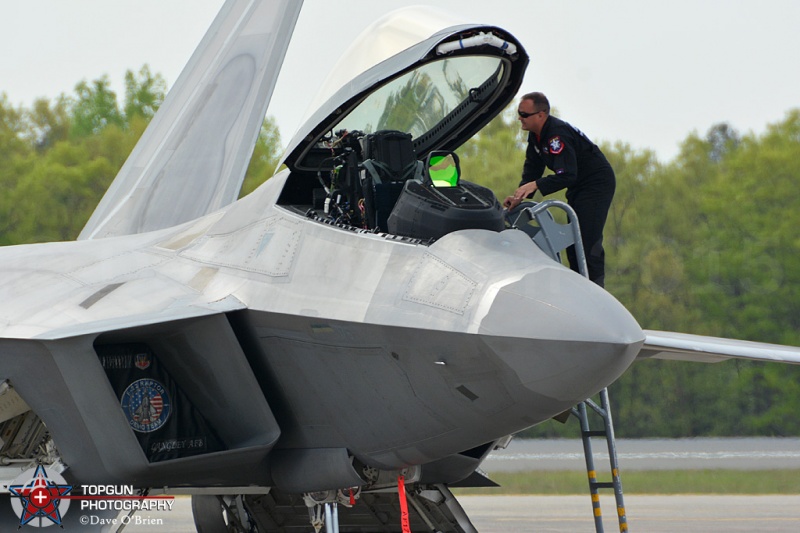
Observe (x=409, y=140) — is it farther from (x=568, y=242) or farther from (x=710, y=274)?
(x=710, y=274)

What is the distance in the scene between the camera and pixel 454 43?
20.3 feet

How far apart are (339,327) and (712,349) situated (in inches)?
127

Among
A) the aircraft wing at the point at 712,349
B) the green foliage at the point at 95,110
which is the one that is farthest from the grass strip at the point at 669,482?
the green foliage at the point at 95,110

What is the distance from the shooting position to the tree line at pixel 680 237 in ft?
83.9

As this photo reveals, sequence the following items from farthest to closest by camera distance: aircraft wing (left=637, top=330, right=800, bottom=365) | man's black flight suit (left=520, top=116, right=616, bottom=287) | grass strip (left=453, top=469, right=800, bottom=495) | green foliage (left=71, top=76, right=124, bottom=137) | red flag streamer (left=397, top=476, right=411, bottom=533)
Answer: green foliage (left=71, top=76, right=124, bottom=137) → grass strip (left=453, top=469, right=800, bottom=495) → man's black flight suit (left=520, top=116, right=616, bottom=287) → aircraft wing (left=637, top=330, right=800, bottom=365) → red flag streamer (left=397, top=476, right=411, bottom=533)

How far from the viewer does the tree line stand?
83.9ft

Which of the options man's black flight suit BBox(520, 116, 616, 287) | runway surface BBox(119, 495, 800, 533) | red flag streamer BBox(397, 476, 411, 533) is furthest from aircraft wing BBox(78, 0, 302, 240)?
red flag streamer BBox(397, 476, 411, 533)

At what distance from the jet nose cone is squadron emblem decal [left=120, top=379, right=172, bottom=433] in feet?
6.44

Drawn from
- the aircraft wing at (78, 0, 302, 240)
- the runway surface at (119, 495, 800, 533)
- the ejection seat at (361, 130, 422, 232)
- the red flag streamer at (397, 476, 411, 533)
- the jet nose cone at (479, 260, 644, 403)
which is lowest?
the runway surface at (119, 495, 800, 533)

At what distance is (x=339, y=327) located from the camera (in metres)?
5.21

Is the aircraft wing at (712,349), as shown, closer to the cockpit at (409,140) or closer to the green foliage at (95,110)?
the cockpit at (409,140)

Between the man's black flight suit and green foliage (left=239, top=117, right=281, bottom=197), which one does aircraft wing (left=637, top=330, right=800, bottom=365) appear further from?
green foliage (left=239, top=117, right=281, bottom=197)

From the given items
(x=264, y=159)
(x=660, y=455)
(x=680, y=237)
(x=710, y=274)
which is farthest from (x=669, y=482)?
(x=264, y=159)

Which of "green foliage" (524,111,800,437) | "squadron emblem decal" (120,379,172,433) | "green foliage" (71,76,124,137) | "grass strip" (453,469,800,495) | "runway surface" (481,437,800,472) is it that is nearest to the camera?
"squadron emblem decal" (120,379,172,433)
